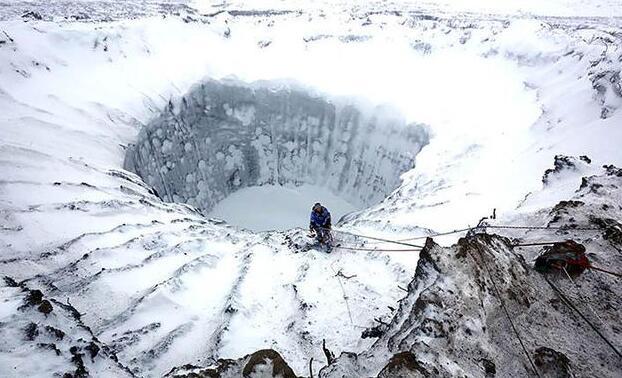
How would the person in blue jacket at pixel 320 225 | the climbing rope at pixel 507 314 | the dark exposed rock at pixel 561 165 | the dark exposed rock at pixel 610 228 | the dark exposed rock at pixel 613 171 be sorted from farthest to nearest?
the person in blue jacket at pixel 320 225, the dark exposed rock at pixel 561 165, the dark exposed rock at pixel 613 171, the dark exposed rock at pixel 610 228, the climbing rope at pixel 507 314

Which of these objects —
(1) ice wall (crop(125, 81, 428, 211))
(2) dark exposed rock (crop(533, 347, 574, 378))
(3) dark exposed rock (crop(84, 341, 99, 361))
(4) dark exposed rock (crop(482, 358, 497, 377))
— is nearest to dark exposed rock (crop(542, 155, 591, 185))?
(2) dark exposed rock (crop(533, 347, 574, 378))

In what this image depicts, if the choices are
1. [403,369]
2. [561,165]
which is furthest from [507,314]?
[561,165]

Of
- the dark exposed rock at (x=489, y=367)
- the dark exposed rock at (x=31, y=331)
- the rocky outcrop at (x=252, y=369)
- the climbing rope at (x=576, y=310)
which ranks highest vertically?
the climbing rope at (x=576, y=310)

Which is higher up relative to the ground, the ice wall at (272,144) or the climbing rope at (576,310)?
the climbing rope at (576,310)

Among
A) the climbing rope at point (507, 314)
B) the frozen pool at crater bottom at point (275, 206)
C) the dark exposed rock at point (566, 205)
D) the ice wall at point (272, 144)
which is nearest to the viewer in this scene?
the climbing rope at point (507, 314)

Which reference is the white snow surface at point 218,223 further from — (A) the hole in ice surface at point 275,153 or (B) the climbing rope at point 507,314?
(B) the climbing rope at point 507,314

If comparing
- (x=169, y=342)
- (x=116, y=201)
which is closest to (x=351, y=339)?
(x=169, y=342)

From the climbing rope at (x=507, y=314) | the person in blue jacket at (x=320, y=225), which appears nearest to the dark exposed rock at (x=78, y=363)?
the climbing rope at (x=507, y=314)
